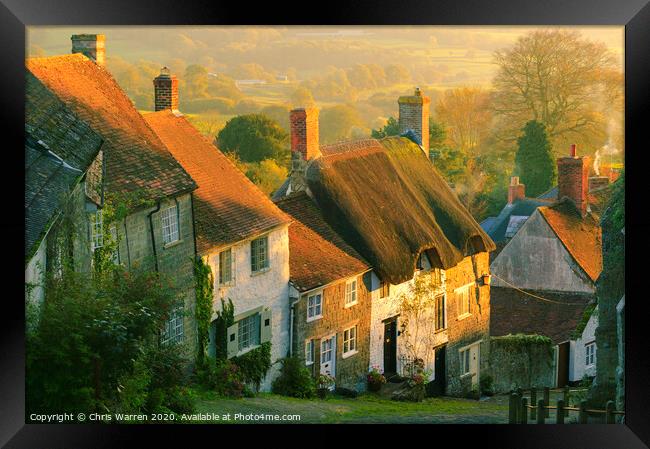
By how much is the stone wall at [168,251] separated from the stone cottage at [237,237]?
281 millimetres

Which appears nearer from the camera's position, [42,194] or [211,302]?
Result: [42,194]

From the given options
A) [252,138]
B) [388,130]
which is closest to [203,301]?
[252,138]

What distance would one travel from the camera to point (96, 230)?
2245 cm

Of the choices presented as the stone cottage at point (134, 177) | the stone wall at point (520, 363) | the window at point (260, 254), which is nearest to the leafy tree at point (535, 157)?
the stone wall at point (520, 363)

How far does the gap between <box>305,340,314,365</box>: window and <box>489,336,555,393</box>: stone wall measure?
127 inches

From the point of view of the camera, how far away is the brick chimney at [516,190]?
24906 millimetres

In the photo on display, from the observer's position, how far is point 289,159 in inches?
991

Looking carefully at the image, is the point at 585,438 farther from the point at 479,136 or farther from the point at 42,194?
the point at 42,194

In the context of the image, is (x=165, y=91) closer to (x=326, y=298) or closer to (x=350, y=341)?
(x=326, y=298)

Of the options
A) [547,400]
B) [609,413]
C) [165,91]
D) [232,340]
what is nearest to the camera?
[609,413]

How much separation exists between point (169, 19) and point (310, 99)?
318cm

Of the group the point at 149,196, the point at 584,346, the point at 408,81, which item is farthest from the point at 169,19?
the point at 584,346

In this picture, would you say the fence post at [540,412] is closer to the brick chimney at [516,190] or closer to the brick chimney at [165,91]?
the brick chimney at [516,190]

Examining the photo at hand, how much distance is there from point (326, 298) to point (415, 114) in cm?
342
